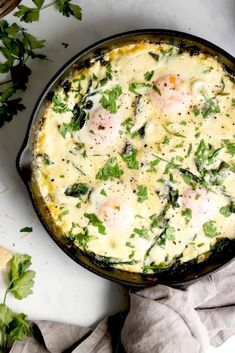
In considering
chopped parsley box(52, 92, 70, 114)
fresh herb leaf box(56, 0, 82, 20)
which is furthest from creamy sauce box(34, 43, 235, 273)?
fresh herb leaf box(56, 0, 82, 20)

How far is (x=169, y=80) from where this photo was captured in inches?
122

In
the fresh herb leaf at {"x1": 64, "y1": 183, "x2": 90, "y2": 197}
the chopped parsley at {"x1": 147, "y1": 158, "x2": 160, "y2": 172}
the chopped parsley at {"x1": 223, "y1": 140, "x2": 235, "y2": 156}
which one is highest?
the chopped parsley at {"x1": 223, "y1": 140, "x2": 235, "y2": 156}

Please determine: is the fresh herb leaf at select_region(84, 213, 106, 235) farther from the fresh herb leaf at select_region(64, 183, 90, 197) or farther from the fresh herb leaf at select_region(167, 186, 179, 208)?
the fresh herb leaf at select_region(167, 186, 179, 208)

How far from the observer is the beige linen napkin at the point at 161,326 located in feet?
10.4

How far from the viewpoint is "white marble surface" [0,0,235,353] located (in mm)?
3311

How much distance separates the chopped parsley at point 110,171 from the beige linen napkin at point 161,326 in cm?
57

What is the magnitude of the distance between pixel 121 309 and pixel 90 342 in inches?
9.2

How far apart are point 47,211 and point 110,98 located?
61cm

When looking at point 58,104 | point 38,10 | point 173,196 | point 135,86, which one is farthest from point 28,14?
point 173,196

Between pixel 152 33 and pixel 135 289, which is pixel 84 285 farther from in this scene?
pixel 152 33

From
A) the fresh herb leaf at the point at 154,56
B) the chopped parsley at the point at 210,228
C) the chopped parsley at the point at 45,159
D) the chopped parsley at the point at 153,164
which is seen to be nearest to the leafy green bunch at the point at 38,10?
Result: the fresh herb leaf at the point at 154,56

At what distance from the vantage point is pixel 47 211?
3135 millimetres

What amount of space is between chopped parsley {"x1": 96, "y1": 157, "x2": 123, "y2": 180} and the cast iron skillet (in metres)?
0.31

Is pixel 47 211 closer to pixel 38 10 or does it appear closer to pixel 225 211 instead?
pixel 225 211
